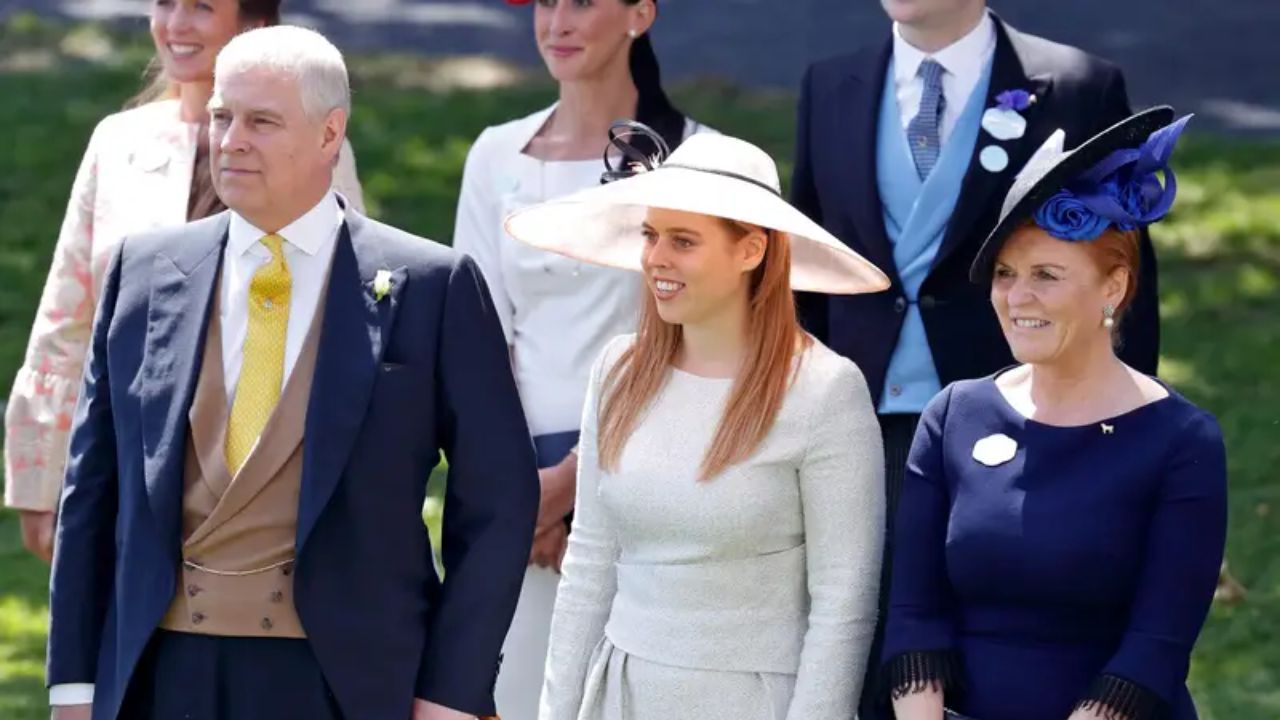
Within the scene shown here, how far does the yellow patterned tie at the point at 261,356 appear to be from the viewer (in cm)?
442

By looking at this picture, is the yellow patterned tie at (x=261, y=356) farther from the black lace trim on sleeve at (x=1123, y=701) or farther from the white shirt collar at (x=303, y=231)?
the black lace trim on sleeve at (x=1123, y=701)

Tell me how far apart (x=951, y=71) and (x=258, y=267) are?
68.5 inches

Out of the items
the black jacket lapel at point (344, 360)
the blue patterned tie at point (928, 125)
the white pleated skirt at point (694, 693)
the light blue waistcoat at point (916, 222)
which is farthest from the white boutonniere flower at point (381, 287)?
the blue patterned tie at point (928, 125)

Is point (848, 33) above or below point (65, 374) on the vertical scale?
above

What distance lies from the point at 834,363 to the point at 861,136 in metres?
0.92

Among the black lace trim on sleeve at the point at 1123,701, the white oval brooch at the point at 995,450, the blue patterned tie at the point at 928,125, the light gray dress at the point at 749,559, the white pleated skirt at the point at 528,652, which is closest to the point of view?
the black lace trim on sleeve at the point at 1123,701

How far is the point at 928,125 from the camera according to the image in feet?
18.0

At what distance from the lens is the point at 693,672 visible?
15.2 ft

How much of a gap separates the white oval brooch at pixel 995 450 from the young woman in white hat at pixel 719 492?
230 millimetres

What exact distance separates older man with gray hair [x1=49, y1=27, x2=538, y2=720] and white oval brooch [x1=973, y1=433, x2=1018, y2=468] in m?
0.81

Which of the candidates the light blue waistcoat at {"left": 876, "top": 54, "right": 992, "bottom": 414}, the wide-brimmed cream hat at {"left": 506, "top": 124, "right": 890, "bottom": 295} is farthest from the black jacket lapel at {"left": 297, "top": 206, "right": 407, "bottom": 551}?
the light blue waistcoat at {"left": 876, "top": 54, "right": 992, "bottom": 414}

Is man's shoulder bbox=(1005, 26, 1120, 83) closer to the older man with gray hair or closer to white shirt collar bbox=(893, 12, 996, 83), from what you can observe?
white shirt collar bbox=(893, 12, 996, 83)

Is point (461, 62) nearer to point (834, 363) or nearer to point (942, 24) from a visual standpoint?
point (942, 24)

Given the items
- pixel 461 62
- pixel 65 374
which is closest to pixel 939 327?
pixel 65 374
